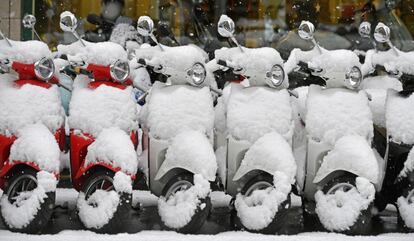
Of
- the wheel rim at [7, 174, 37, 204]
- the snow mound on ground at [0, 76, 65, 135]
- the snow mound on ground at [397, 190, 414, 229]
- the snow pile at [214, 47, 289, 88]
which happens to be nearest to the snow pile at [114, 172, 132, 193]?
the wheel rim at [7, 174, 37, 204]

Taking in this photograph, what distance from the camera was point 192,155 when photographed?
5.07m

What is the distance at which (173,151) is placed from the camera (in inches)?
205

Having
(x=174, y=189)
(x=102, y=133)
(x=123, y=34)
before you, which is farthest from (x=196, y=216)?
(x=123, y=34)

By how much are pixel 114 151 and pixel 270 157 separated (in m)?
1.05

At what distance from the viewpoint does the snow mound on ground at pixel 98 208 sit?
16.3 ft

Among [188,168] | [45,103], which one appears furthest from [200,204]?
[45,103]

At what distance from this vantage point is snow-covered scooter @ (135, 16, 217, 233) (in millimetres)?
5059

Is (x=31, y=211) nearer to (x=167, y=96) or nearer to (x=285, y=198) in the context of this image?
(x=167, y=96)

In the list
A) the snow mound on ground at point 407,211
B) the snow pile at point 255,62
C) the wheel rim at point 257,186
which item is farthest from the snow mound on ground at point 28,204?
the snow mound on ground at point 407,211

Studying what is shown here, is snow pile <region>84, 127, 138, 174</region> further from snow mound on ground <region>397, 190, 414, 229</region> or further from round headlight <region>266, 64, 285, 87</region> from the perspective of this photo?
snow mound on ground <region>397, 190, 414, 229</region>

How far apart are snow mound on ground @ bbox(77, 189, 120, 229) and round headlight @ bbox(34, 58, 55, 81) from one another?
0.88 metres

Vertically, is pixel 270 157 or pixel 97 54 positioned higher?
pixel 97 54

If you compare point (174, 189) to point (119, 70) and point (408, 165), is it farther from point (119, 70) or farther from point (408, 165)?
point (408, 165)

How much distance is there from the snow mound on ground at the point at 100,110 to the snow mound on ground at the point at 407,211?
1.99 m
